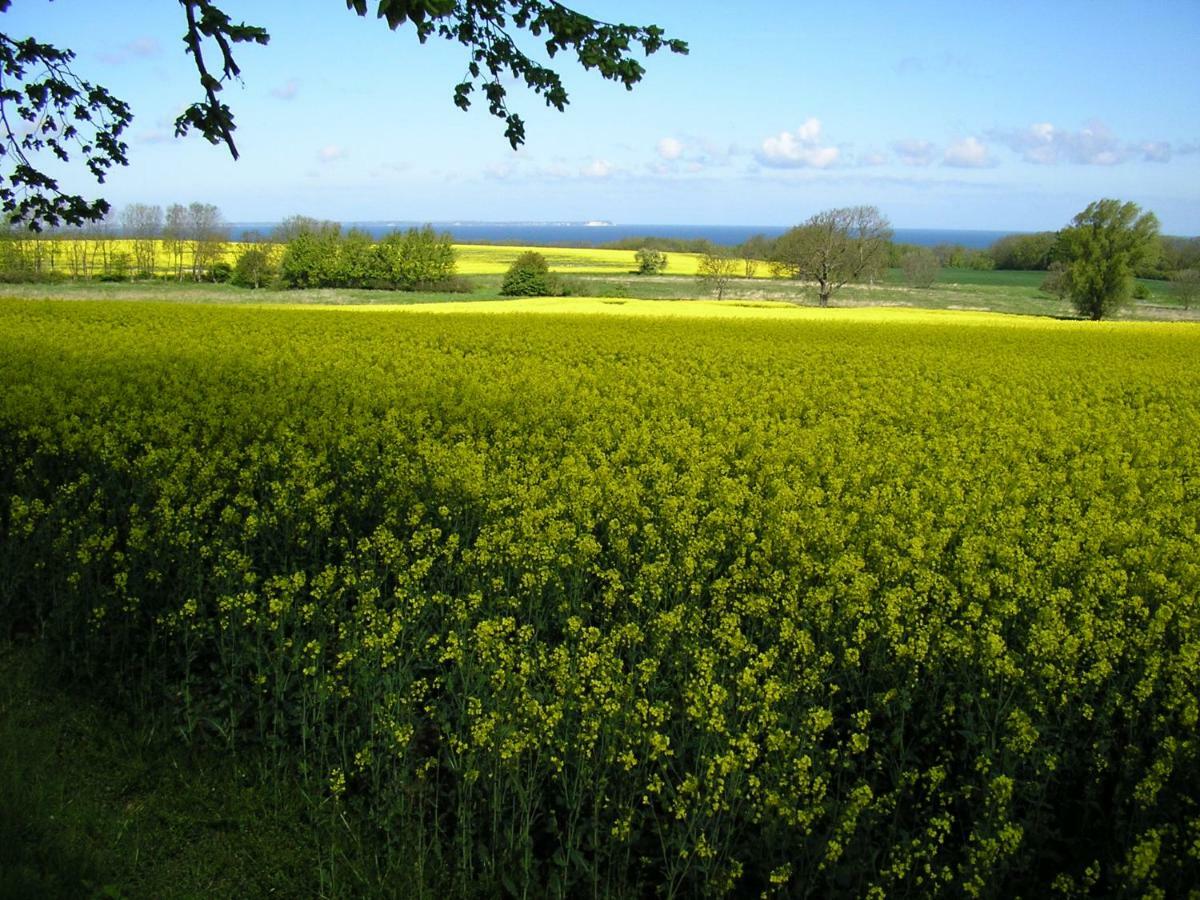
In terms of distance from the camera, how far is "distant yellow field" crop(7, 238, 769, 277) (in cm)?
7962

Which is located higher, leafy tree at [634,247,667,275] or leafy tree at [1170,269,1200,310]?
leafy tree at [634,247,667,275]

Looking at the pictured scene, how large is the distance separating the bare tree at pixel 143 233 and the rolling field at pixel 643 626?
79.9 metres

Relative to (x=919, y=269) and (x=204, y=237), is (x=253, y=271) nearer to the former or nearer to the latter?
(x=204, y=237)

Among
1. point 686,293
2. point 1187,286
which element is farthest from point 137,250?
point 1187,286

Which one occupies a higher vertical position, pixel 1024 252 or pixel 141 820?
pixel 1024 252

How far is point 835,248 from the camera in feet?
250

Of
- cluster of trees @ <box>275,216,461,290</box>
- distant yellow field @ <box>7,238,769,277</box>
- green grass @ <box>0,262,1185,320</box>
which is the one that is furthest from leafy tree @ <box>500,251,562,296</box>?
distant yellow field @ <box>7,238,769,277</box>

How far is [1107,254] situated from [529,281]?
4608 centimetres

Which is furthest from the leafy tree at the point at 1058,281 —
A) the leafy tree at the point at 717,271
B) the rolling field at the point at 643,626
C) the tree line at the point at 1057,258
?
the rolling field at the point at 643,626

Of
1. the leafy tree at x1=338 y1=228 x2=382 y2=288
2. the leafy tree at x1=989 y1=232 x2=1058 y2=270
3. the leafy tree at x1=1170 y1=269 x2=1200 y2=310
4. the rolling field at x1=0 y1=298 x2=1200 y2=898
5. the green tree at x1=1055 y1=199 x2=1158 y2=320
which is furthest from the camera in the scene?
the leafy tree at x1=989 y1=232 x2=1058 y2=270

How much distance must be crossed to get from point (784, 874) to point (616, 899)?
0.91 meters

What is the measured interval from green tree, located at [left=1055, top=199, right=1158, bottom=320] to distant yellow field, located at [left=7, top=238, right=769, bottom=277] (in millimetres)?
41960

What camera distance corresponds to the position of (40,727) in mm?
5887

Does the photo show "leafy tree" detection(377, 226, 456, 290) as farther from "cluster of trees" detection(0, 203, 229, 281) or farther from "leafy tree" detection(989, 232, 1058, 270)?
"leafy tree" detection(989, 232, 1058, 270)
